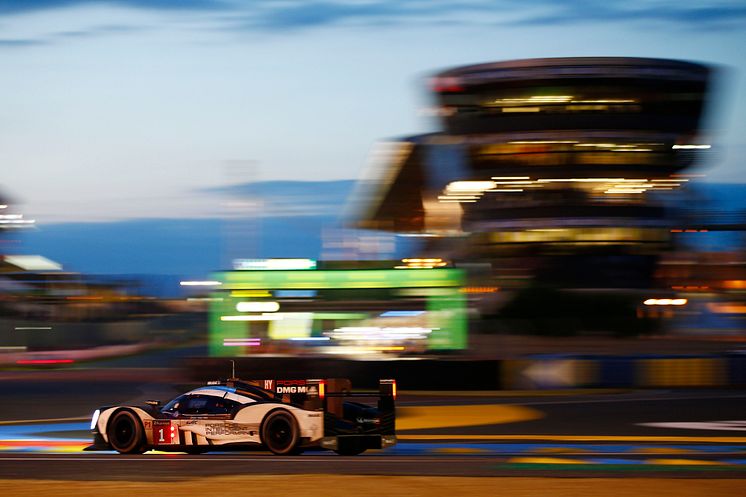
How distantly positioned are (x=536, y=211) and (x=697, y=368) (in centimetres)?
4774

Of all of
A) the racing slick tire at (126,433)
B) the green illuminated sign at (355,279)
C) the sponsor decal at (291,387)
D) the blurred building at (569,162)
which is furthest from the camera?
the blurred building at (569,162)

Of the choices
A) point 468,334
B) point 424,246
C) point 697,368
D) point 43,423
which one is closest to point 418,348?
point 468,334

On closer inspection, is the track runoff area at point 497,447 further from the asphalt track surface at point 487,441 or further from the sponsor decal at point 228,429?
the sponsor decal at point 228,429

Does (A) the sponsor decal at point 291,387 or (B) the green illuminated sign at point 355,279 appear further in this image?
(B) the green illuminated sign at point 355,279

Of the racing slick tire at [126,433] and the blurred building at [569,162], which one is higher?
the blurred building at [569,162]

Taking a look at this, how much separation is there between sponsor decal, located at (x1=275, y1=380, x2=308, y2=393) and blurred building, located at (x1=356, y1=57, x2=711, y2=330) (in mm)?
45946

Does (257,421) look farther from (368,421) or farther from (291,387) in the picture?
(368,421)

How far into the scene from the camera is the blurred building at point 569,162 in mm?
67562

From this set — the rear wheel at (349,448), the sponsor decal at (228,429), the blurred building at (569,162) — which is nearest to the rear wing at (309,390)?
the sponsor decal at (228,429)

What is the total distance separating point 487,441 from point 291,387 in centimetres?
376

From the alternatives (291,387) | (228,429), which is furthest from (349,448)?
(228,429)

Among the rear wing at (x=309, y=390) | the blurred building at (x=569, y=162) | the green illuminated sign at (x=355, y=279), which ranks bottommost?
the rear wing at (x=309, y=390)

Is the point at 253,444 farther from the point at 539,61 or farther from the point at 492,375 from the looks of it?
the point at 539,61

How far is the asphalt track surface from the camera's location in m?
12.5
